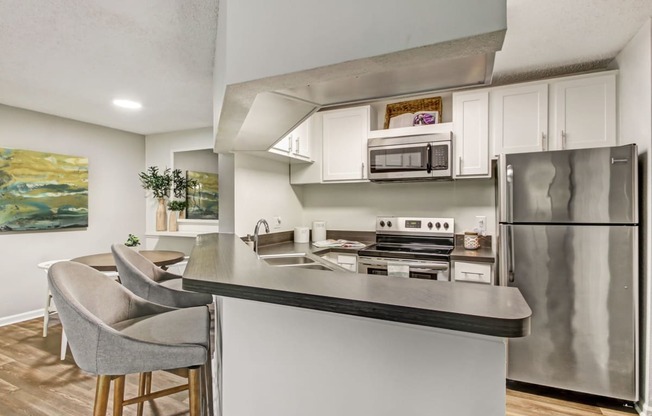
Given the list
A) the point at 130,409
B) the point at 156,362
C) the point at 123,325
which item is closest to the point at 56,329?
the point at 130,409

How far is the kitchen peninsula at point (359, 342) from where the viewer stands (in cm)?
74

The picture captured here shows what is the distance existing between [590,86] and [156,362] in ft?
10.3

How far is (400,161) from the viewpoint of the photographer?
117 inches

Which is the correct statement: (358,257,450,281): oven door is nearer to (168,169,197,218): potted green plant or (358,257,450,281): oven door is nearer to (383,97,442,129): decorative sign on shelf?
(383,97,442,129): decorative sign on shelf

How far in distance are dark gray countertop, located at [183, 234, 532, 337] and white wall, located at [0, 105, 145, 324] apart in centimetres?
365

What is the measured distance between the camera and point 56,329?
3.32 m

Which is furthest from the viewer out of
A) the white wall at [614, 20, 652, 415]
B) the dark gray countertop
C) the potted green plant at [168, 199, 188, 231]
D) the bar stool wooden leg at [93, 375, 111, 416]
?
the potted green plant at [168, 199, 188, 231]

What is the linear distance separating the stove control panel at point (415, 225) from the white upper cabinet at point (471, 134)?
1.69ft

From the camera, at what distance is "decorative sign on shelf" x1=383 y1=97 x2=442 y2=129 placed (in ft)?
10.00

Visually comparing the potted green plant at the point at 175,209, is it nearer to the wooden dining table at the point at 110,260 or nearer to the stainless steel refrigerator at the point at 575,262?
the wooden dining table at the point at 110,260

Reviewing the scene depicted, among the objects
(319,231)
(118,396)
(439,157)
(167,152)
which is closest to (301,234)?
(319,231)

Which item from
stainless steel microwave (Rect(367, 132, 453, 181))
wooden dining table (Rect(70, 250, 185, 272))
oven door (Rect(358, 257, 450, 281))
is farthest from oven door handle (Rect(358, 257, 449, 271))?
wooden dining table (Rect(70, 250, 185, 272))

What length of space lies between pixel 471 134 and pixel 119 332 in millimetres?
2748

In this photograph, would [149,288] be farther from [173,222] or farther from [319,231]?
[173,222]
